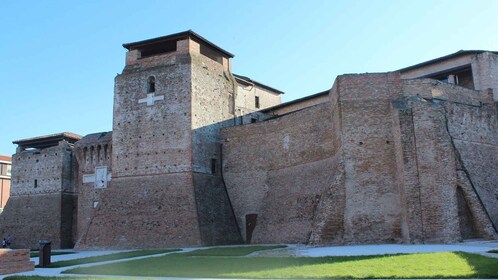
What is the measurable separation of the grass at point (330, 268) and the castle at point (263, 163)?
21.8 feet

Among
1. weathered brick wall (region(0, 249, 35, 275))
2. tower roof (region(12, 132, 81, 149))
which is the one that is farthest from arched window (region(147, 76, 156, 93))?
weathered brick wall (region(0, 249, 35, 275))

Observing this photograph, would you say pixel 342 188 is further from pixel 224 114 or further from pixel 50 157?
pixel 50 157

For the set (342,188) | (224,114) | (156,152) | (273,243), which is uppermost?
(224,114)

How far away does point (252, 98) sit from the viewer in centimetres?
3716

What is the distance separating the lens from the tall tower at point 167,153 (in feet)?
89.0

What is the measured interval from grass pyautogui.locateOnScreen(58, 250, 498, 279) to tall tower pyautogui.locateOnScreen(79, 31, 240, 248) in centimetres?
1060

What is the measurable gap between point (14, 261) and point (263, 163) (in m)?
15.7

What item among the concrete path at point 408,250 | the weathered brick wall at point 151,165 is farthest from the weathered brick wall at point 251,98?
the concrete path at point 408,250

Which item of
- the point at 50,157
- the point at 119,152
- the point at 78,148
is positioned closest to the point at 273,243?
the point at 119,152

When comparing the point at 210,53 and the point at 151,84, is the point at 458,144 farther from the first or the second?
the point at 151,84

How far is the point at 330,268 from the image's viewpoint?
1266cm

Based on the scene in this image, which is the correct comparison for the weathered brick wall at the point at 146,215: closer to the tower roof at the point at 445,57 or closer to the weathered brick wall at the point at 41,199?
the weathered brick wall at the point at 41,199

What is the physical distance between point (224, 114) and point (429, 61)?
12.1 meters

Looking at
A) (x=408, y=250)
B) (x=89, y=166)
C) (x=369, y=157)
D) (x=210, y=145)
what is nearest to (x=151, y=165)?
(x=210, y=145)
